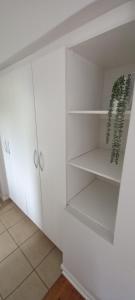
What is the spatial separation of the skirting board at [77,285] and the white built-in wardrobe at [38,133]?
23 centimetres

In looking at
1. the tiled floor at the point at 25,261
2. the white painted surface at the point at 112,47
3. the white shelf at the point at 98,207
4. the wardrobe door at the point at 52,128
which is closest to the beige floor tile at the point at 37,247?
Answer: the tiled floor at the point at 25,261

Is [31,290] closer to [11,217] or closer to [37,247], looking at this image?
[37,247]

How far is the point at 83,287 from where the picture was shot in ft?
3.96

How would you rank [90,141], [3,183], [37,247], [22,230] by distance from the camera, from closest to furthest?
[90,141] < [37,247] < [22,230] < [3,183]

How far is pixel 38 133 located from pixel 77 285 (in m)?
1.41

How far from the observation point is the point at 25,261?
1479 millimetres

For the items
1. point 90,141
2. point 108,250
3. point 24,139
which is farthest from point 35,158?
point 108,250

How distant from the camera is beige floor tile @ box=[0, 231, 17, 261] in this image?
1559 millimetres

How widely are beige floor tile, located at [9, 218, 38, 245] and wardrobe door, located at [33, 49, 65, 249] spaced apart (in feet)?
1.77

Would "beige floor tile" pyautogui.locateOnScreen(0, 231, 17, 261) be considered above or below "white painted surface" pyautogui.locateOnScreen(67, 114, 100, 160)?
below

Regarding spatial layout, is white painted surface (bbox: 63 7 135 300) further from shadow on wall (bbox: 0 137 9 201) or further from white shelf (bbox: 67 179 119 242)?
shadow on wall (bbox: 0 137 9 201)

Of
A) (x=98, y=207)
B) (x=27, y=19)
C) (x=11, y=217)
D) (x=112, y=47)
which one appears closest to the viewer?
(x=112, y=47)

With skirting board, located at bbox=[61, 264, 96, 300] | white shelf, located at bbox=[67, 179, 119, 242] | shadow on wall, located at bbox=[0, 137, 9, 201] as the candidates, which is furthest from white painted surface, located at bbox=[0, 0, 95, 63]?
skirting board, located at bbox=[61, 264, 96, 300]

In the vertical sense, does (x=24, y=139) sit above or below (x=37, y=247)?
above
